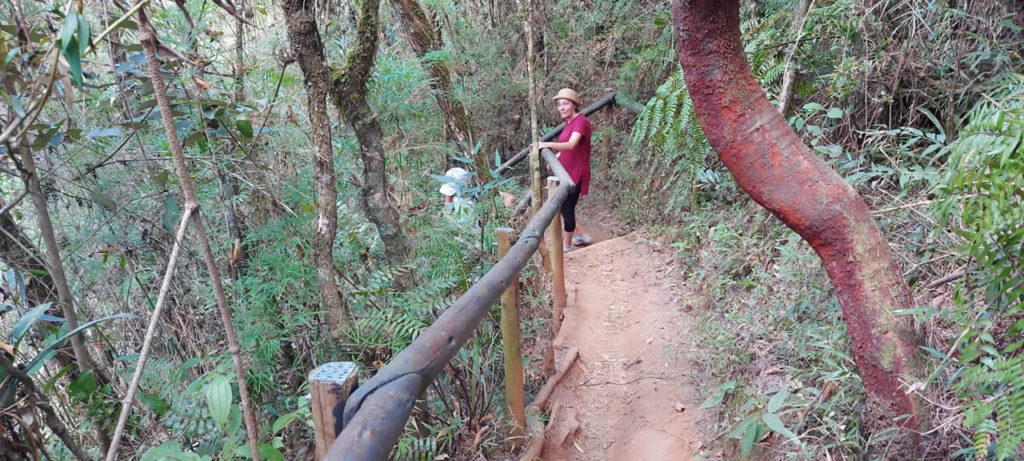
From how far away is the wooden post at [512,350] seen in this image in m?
2.46

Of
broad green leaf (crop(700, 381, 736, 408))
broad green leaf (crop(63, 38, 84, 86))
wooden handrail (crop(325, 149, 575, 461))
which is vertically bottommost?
broad green leaf (crop(700, 381, 736, 408))

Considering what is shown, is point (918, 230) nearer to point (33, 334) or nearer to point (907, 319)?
point (907, 319)

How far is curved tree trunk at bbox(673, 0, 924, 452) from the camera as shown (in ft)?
5.86

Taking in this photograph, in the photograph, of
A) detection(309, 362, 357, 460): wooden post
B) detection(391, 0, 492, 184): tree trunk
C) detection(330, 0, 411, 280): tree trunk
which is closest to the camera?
detection(309, 362, 357, 460): wooden post

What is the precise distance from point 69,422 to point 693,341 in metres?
3.25

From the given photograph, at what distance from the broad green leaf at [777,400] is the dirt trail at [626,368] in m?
0.58

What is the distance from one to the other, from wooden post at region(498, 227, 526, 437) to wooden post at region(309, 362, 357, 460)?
1.30 metres

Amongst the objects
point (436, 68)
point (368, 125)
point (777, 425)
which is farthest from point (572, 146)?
Result: point (777, 425)

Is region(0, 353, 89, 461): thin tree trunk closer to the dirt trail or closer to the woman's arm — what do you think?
the dirt trail

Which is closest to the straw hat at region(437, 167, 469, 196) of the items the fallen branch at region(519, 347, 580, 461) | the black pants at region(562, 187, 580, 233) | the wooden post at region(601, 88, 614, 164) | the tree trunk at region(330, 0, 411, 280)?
A: the tree trunk at region(330, 0, 411, 280)

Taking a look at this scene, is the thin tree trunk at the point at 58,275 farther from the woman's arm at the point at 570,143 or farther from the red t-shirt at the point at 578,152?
the red t-shirt at the point at 578,152

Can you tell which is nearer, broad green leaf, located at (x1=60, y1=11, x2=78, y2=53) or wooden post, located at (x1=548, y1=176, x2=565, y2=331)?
broad green leaf, located at (x1=60, y1=11, x2=78, y2=53)

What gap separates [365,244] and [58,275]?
1.82 meters

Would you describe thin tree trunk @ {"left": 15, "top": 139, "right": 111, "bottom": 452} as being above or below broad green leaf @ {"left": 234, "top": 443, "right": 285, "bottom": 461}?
above
